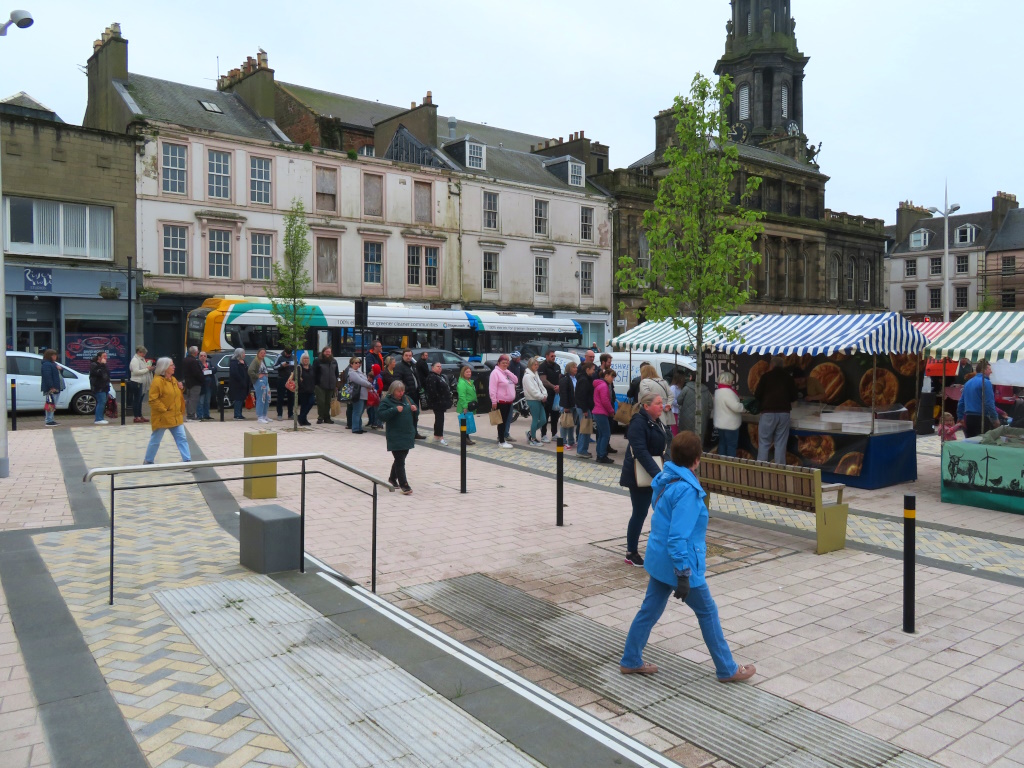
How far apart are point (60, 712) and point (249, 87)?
118ft

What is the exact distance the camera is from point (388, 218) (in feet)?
119

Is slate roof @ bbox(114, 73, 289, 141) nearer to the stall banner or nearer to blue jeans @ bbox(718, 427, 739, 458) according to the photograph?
Result: the stall banner

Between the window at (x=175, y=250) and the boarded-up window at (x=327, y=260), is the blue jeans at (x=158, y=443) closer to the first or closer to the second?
the window at (x=175, y=250)

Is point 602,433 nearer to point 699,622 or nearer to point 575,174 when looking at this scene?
point 699,622

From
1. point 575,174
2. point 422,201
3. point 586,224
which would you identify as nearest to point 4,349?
point 422,201

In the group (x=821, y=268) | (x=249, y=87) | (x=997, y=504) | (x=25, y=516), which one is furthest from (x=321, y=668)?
(x=821, y=268)

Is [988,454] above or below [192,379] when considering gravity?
below

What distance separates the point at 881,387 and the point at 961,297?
60204mm

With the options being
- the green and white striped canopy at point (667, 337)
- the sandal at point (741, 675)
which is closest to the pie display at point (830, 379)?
the green and white striped canopy at point (667, 337)

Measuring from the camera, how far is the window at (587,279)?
43.4 m

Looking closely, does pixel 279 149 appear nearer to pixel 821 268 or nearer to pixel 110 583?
pixel 110 583

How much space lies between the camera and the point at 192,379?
1883 cm

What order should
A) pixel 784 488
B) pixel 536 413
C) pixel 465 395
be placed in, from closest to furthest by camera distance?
pixel 784 488, pixel 465 395, pixel 536 413

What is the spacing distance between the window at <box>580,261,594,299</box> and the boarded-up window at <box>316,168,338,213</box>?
47.4 feet
